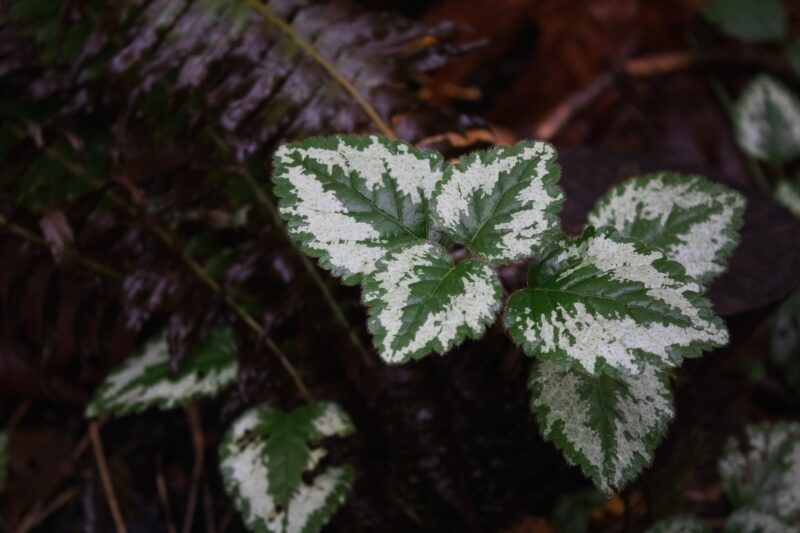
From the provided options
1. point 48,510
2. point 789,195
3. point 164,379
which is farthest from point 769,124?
point 48,510

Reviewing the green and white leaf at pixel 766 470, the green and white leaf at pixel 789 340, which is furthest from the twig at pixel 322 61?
the green and white leaf at pixel 789 340

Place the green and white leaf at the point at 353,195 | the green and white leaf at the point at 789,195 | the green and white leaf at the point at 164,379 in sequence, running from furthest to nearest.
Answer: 1. the green and white leaf at the point at 789,195
2. the green and white leaf at the point at 164,379
3. the green and white leaf at the point at 353,195

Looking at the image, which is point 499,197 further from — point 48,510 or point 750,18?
point 750,18

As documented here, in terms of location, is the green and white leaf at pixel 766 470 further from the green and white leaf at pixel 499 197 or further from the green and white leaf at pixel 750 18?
the green and white leaf at pixel 750 18

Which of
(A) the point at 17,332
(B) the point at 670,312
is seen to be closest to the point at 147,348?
(A) the point at 17,332

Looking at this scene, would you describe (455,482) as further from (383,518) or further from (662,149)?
(662,149)

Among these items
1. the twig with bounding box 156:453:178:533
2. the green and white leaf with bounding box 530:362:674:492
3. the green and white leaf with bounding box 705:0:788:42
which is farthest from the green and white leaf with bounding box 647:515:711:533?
the green and white leaf with bounding box 705:0:788:42

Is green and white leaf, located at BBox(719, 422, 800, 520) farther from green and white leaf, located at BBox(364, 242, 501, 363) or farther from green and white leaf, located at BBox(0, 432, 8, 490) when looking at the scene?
green and white leaf, located at BBox(0, 432, 8, 490)
